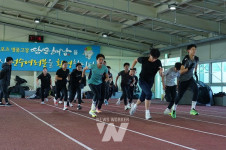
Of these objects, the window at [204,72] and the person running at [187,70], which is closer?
the person running at [187,70]

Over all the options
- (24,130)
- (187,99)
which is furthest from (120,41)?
(24,130)

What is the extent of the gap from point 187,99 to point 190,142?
48.1 ft

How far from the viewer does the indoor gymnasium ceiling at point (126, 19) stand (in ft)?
57.4

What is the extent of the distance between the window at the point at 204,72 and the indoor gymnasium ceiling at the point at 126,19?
183 centimetres

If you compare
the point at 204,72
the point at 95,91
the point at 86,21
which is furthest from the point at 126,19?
the point at 95,91

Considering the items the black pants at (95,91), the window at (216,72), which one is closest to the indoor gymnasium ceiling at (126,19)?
the window at (216,72)

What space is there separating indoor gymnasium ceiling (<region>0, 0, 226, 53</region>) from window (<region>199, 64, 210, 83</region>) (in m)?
1.83

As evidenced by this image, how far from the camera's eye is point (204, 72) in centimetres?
2300

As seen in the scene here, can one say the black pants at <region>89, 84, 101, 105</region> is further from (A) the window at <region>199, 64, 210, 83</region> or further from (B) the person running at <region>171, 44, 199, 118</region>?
(A) the window at <region>199, 64, 210, 83</region>

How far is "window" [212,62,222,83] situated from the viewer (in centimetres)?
2133

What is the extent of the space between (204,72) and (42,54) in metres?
12.2

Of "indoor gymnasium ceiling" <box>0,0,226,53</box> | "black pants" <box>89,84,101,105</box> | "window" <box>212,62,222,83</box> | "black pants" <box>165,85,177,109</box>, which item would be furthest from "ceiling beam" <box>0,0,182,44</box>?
"black pants" <box>89,84,101,105</box>

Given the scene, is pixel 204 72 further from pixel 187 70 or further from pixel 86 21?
pixel 187 70

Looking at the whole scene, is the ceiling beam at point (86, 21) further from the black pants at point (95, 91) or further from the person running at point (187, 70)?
the person running at point (187, 70)
